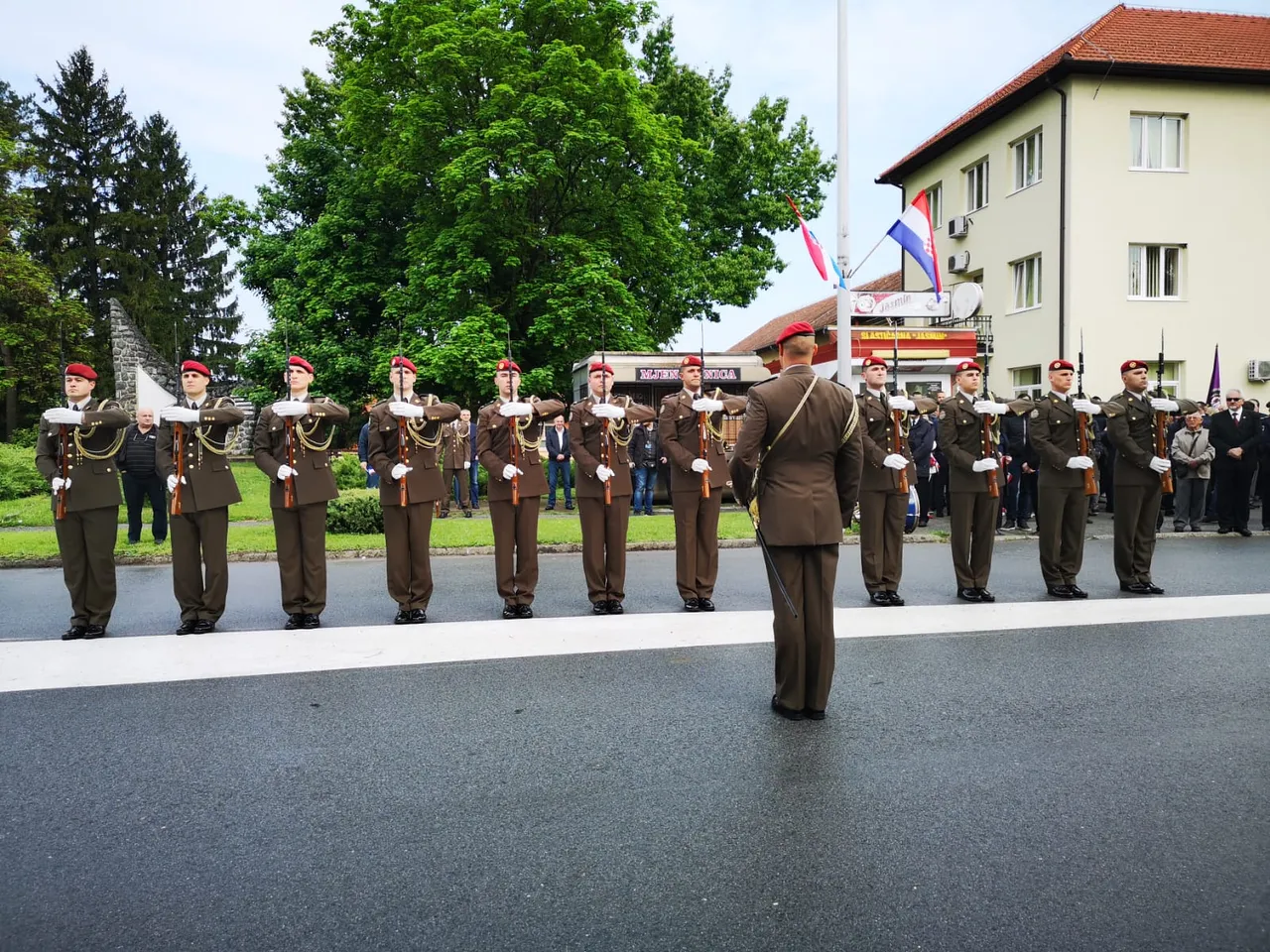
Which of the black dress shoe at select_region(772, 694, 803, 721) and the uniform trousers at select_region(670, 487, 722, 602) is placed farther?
the uniform trousers at select_region(670, 487, 722, 602)

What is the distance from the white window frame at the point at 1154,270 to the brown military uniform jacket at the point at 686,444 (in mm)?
19952

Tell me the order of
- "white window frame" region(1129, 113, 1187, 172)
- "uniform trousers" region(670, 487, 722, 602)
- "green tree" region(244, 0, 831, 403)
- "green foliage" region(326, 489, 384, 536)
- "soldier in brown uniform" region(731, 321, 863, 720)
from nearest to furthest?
"soldier in brown uniform" region(731, 321, 863, 720), "uniform trousers" region(670, 487, 722, 602), "green foliage" region(326, 489, 384, 536), "green tree" region(244, 0, 831, 403), "white window frame" region(1129, 113, 1187, 172)

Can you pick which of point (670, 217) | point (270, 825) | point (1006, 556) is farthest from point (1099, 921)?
point (670, 217)

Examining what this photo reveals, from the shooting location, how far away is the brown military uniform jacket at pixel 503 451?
25.9 ft

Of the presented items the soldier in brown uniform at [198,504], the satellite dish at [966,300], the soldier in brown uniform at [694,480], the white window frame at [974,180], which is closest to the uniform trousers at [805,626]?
the soldier in brown uniform at [694,480]

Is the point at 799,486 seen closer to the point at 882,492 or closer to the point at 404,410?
the point at 882,492

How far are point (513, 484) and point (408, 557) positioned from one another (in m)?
1.05

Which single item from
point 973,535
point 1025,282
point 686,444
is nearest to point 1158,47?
point 1025,282

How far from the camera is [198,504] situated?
7180 millimetres

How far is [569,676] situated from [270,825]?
7.57 ft

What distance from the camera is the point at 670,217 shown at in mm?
25016

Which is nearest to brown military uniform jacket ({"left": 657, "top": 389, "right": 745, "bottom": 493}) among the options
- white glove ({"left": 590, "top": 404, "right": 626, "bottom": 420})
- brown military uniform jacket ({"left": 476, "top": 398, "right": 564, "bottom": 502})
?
white glove ({"left": 590, "top": 404, "right": 626, "bottom": 420})

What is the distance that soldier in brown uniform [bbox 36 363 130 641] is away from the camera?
7.06 metres

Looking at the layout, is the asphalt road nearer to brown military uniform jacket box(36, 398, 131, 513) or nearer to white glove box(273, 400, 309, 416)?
brown military uniform jacket box(36, 398, 131, 513)
